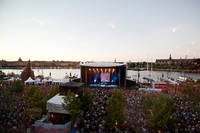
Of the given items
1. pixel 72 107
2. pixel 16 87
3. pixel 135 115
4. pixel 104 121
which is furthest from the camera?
pixel 16 87

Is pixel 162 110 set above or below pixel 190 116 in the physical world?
above

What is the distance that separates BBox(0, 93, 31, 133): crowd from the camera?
1232 cm

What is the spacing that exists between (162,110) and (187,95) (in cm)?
1249

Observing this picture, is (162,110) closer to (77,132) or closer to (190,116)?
(190,116)

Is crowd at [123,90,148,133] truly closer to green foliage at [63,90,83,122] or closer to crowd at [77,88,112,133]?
crowd at [77,88,112,133]

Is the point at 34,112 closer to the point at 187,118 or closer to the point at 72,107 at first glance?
the point at 72,107

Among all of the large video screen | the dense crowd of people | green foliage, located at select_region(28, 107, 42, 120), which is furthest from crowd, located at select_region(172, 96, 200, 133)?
the large video screen

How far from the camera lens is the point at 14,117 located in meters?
13.8

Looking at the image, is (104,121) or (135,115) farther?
(135,115)

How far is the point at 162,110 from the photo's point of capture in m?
12.0

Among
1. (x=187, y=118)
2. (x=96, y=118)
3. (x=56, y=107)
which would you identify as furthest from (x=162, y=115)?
(x=56, y=107)

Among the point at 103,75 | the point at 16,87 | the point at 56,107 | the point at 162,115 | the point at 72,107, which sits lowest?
the point at 162,115

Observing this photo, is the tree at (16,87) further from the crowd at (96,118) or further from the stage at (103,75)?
the crowd at (96,118)

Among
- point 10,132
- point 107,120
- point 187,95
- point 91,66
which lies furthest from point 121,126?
point 91,66
